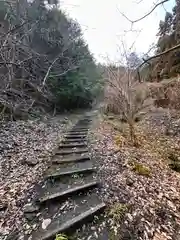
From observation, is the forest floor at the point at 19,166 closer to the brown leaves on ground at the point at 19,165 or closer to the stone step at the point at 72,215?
the brown leaves on ground at the point at 19,165

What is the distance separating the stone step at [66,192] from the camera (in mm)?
2902

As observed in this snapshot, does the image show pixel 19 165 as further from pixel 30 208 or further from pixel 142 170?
pixel 142 170

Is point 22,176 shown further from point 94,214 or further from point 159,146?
point 159,146

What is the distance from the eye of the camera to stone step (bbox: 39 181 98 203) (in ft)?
9.52

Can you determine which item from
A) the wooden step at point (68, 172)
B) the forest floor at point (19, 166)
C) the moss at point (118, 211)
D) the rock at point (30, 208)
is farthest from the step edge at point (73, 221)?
the wooden step at point (68, 172)

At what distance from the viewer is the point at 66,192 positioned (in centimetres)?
300

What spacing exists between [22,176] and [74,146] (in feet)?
6.66

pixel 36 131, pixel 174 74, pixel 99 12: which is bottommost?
pixel 36 131

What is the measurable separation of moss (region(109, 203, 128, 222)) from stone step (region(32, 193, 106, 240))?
0.14 metres

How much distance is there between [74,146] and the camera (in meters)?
5.59

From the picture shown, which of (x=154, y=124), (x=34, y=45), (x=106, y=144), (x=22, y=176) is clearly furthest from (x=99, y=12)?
(x=34, y=45)

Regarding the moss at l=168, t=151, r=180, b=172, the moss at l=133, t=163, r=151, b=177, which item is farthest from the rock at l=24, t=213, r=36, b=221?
the moss at l=168, t=151, r=180, b=172

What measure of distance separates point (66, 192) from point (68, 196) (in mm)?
65

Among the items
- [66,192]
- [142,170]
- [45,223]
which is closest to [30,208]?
[45,223]
